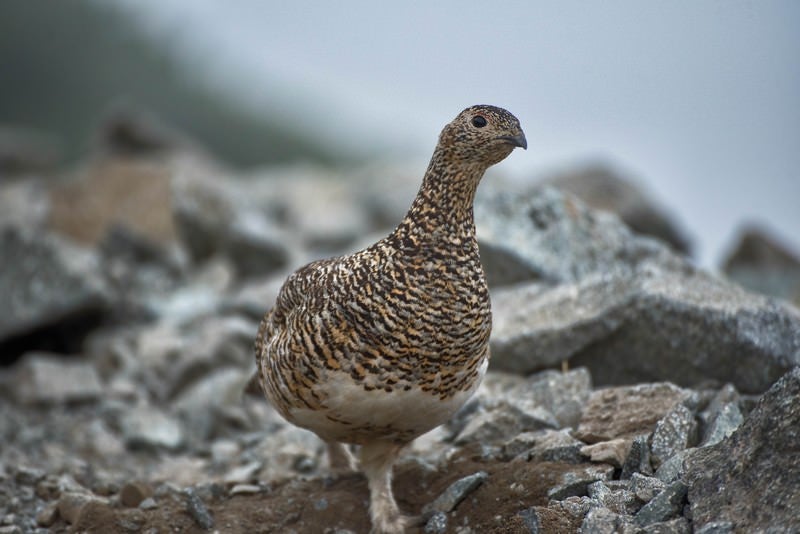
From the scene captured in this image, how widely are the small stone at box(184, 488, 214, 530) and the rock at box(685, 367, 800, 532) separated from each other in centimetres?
270

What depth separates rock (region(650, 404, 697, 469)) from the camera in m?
5.47

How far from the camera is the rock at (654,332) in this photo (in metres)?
6.56

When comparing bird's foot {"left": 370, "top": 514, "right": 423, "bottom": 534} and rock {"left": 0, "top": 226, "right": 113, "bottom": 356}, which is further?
rock {"left": 0, "top": 226, "right": 113, "bottom": 356}

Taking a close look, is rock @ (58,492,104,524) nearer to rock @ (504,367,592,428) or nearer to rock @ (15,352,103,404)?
rock @ (504,367,592,428)

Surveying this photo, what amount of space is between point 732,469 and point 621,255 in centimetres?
371

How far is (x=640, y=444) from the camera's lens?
5527mm

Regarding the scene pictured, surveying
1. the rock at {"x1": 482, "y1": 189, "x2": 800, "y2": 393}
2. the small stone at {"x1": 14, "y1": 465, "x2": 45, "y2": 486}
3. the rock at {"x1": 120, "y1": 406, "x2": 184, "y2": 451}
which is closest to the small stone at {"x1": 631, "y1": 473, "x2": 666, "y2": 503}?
the rock at {"x1": 482, "y1": 189, "x2": 800, "y2": 393}

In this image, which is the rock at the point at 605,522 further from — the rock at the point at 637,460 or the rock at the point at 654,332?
the rock at the point at 654,332

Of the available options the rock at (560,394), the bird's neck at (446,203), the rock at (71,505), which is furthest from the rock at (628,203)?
the rock at (71,505)

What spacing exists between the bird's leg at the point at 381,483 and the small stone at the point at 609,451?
3.56 feet

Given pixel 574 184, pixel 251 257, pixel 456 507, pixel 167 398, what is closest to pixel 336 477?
pixel 456 507

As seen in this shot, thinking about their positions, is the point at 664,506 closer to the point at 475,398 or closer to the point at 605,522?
the point at 605,522

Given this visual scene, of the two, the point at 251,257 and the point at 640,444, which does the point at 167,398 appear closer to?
the point at 251,257

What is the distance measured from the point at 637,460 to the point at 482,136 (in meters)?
1.95
